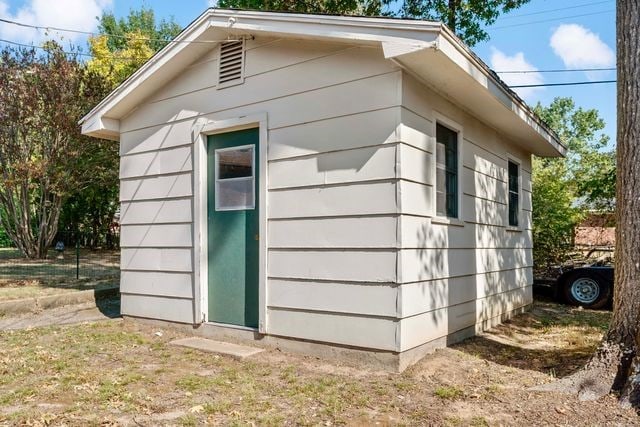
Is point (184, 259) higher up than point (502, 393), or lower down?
higher up

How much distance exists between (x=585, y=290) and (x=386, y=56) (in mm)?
6964

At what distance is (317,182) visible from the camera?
190 inches

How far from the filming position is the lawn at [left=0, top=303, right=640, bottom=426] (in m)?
3.34

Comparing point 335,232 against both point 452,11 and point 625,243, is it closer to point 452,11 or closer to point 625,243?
point 625,243

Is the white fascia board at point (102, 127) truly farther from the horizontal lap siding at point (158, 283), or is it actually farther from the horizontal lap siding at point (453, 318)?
the horizontal lap siding at point (453, 318)

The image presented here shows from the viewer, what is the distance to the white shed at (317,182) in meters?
4.41

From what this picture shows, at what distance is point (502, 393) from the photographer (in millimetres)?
3844

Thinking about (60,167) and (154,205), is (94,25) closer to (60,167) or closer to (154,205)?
(60,167)

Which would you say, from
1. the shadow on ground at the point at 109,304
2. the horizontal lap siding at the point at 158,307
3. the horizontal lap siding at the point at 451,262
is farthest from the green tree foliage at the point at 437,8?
the horizontal lap siding at the point at 158,307

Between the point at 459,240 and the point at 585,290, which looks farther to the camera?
the point at 585,290

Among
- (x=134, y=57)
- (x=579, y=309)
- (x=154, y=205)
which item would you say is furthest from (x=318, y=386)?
(x=134, y=57)

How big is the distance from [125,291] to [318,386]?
12.8 feet

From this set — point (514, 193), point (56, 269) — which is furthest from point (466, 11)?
point (56, 269)

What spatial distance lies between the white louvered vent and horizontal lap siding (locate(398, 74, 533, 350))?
6.89ft
